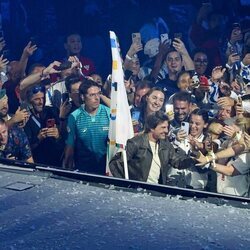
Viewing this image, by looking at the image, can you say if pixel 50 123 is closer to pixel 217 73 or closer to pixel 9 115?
pixel 9 115

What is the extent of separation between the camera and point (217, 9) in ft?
11.7

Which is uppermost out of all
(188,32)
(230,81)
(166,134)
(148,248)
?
(188,32)

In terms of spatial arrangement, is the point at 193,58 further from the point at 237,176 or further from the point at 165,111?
the point at 237,176

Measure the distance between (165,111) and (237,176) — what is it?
2.67 feet

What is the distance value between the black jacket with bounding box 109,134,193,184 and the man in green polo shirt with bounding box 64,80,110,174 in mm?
183

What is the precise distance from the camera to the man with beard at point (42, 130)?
4383mm

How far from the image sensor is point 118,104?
13.1 ft

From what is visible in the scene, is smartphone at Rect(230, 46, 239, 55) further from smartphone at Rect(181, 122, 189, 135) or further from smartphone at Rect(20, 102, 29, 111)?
smartphone at Rect(20, 102, 29, 111)

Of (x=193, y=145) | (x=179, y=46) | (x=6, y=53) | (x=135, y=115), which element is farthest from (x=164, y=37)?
(x=6, y=53)

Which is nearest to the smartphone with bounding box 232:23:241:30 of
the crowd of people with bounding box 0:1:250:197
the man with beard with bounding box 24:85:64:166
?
the crowd of people with bounding box 0:1:250:197

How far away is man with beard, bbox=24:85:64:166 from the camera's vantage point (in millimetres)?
4383

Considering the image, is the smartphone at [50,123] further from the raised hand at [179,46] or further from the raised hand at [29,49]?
the raised hand at [179,46]

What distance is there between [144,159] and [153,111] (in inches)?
16.9

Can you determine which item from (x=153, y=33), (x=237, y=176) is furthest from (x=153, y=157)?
(x=153, y=33)
